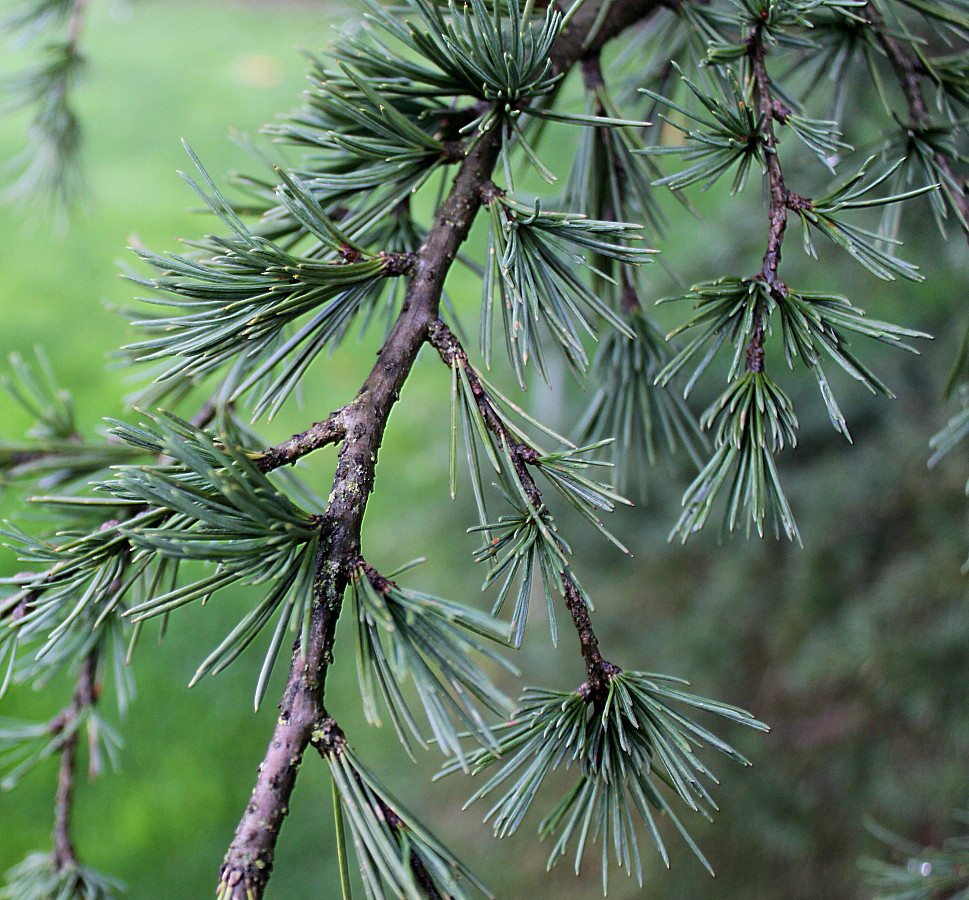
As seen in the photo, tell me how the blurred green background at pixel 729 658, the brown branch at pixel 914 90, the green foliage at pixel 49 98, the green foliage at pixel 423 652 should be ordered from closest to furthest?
the green foliage at pixel 423 652, the brown branch at pixel 914 90, the blurred green background at pixel 729 658, the green foliage at pixel 49 98

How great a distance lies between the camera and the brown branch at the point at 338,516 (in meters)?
0.33

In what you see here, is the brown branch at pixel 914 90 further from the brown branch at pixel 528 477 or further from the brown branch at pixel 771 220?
the brown branch at pixel 528 477

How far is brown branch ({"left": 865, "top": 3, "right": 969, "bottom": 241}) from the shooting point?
0.48 m

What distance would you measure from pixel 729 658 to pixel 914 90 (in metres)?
0.81

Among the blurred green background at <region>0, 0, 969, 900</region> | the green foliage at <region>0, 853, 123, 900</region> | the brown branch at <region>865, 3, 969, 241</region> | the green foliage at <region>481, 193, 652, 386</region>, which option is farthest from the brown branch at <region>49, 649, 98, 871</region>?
the brown branch at <region>865, 3, 969, 241</region>

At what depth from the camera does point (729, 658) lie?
3.74 ft

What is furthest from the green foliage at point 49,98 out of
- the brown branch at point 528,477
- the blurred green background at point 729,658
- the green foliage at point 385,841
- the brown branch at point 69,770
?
the green foliage at point 385,841

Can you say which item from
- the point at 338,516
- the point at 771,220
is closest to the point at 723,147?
the point at 771,220

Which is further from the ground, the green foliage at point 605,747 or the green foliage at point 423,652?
the green foliage at point 423,652

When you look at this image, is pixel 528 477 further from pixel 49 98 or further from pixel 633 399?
pixel 49 98

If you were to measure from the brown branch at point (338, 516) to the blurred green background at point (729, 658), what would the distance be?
202 millimetres

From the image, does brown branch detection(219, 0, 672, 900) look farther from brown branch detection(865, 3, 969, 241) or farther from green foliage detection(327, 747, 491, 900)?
brown branch detection(865, 3, 969, 241)

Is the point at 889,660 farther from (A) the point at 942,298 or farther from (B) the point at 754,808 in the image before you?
(A) the point at 942,298

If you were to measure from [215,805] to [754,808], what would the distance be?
1.18 metres
